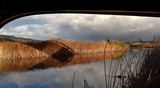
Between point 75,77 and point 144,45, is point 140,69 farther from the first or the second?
point 75,77

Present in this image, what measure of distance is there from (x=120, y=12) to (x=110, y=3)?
67mm

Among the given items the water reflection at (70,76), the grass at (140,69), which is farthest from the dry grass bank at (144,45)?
the water reflection at (70,76)

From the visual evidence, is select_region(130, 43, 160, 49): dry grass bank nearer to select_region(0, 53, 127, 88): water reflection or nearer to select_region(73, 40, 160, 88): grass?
select_region(73, 40, 160, 88): grass

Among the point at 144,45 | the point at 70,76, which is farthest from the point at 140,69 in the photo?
the point at 70,76

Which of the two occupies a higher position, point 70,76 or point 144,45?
point 144,45

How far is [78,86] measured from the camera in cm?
241

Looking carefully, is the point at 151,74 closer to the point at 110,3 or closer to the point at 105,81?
the point at 105,81

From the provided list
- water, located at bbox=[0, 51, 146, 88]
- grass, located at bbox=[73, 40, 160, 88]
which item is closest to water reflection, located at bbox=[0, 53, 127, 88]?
water, located at bbox=[0, 51, 146, 88]

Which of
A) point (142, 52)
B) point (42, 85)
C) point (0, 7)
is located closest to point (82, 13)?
point (0, 7)

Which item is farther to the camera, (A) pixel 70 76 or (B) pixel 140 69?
(A) pixel 70 76

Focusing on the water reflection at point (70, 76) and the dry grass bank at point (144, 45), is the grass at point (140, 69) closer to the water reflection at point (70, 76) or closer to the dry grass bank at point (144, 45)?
the dry grass bank at point (144, 45)

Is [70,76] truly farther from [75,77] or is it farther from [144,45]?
[144,45]

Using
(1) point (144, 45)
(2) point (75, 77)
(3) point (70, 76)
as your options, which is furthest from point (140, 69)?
(3) point (70, 76)

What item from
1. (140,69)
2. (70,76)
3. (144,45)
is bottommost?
(70,76)
